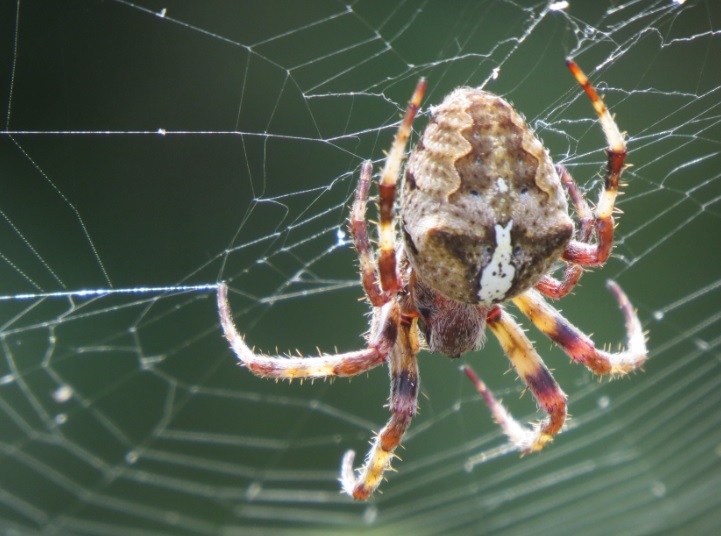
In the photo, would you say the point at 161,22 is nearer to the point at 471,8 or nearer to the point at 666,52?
the point at 471,8

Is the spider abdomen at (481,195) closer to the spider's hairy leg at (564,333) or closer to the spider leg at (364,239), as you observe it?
the spider leg at (364,239)

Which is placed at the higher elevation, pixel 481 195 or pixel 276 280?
pixel 481 195

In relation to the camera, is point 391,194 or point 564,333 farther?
point 564,333

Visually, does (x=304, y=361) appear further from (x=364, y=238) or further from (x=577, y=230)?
(x=577, y=230)

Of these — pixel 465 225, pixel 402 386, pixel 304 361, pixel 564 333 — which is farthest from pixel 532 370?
pixel 465 225

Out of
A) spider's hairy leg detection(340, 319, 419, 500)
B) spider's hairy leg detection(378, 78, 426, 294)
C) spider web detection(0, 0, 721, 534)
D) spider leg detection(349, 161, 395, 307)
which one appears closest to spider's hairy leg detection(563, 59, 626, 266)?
spider's hairy leg detection(378, 78, 426, 294)

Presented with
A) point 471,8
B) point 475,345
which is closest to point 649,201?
point 471,8

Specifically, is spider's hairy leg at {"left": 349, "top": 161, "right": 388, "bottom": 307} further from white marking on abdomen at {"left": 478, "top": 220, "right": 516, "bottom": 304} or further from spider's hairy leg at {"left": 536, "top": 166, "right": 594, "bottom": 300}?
spider's hairy leg at {"left": 536, "top": 166, "right": 594, "bottom": 300}
